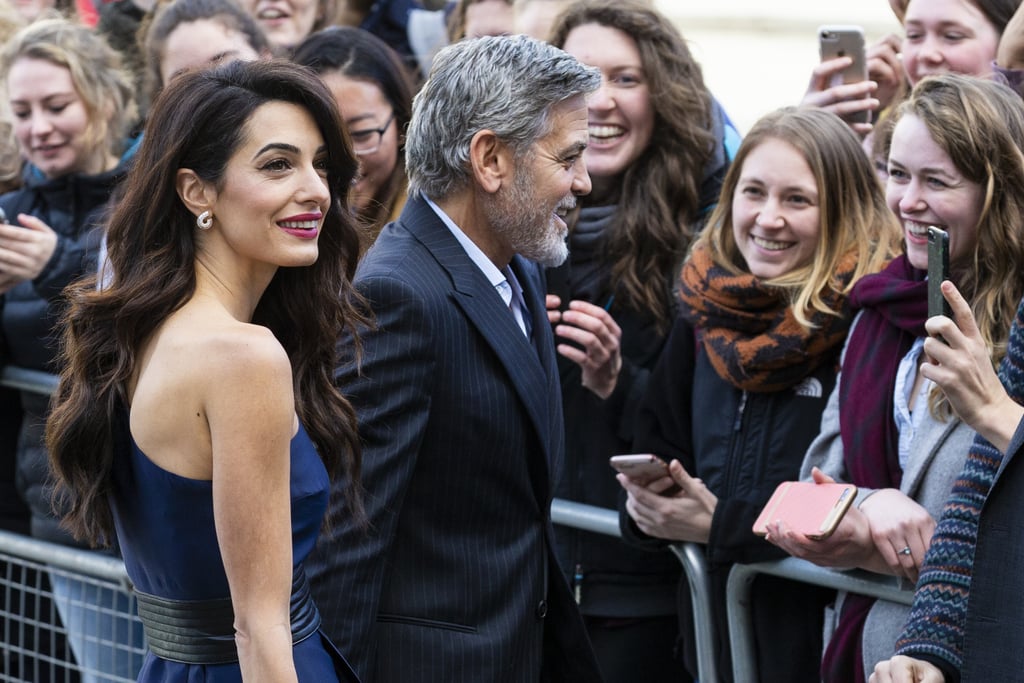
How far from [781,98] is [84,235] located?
11194 millimetres

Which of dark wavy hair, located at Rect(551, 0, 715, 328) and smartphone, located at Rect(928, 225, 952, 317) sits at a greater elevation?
smartphone, located at Rect(928, 225, 952, 317)

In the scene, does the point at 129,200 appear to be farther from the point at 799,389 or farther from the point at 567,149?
the point at 799,389

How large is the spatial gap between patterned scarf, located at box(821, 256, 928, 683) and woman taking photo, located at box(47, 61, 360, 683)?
1.30m

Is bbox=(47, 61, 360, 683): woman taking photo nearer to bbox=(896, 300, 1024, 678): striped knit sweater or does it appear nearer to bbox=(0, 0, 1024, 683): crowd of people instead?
bbox=(0, 0, 1024, 683): crowd of people

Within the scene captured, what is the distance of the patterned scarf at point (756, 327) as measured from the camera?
153 inches

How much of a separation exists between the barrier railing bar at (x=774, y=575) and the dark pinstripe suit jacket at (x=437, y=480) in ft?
2.40

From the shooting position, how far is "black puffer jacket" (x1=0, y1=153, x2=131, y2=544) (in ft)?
16.5

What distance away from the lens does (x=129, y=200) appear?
289cm

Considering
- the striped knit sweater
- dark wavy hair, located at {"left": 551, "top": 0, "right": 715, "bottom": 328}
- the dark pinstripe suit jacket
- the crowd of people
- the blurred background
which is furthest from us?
the blurred background

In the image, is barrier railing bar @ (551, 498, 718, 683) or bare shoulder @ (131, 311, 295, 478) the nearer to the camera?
bare shoulder @ (131, 311, 295, 478)

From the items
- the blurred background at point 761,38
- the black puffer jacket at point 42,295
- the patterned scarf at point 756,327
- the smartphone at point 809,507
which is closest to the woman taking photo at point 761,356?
the patterned scarf at point 756,327

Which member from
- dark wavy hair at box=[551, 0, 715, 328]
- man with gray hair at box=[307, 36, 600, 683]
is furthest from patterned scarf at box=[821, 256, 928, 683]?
dark wavy hair at box=[551, 0, 715, 328]

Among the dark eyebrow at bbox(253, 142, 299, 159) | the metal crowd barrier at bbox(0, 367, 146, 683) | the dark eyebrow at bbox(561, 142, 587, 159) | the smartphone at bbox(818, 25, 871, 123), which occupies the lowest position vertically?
the metal crowd barrier at bbox(0, 367, 146, 683)

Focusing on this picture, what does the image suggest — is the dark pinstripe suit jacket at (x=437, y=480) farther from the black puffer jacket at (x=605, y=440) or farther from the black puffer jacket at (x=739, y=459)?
the black puffer jacket at (x=605, y=440)
